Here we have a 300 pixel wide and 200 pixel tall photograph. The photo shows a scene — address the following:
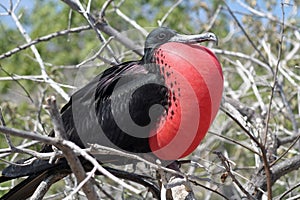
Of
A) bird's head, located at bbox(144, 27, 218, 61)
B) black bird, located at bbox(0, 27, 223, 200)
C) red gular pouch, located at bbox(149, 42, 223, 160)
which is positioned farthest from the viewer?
bird's head, located at bbox(144, 27, 218, 61)

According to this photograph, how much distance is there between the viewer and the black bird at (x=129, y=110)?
6.84ft

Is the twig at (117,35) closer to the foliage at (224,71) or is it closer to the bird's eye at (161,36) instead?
the foliage at (224,71)

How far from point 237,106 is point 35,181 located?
1033 millimetres

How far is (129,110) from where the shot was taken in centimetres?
224

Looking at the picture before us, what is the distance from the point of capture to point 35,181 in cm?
220

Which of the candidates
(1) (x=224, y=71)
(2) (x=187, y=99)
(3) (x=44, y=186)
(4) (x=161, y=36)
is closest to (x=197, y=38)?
(4) (x=161, y=36)

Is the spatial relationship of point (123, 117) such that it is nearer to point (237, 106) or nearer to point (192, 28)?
point (237, 106)

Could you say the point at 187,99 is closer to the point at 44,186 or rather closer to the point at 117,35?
the point at 44,186

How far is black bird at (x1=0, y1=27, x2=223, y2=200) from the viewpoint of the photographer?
6.84 feet

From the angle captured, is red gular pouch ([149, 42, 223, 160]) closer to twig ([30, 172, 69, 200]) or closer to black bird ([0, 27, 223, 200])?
black bird ([0, 27, 223, 200])

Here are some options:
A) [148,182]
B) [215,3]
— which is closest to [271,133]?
[148,182]

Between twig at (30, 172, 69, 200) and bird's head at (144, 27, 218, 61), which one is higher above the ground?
bird's head at (144, 27, 218, 61)

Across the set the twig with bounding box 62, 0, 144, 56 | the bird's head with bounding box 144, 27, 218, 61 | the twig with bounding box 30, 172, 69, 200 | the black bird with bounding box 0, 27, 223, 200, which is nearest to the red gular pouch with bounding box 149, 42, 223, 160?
the black bird with bounding box 0, 27, 223, 200

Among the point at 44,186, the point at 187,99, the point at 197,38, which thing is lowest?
the point at 44,186
